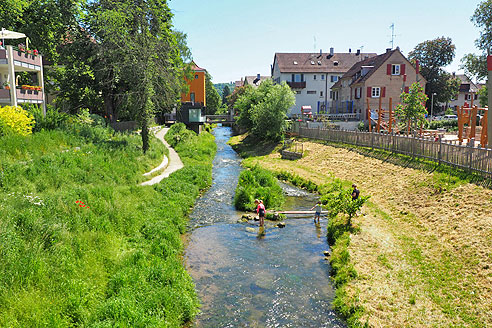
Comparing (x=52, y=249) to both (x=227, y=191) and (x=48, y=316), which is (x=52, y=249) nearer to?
(x=48, y=316)

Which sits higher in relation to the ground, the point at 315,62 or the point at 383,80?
the point at 315,62

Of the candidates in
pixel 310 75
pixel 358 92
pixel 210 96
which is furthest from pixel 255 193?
pixel 210 96

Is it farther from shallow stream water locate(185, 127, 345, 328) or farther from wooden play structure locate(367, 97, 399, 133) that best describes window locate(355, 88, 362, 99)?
shallow stream water locate(185, 127, 345, 328)

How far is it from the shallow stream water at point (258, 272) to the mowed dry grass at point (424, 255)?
145cm


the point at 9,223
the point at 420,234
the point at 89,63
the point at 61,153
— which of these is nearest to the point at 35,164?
the point at 61,153

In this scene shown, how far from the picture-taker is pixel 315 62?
237 ft

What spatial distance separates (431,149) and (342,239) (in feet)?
33.3

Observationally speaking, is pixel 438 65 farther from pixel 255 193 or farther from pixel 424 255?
pixel 424 255

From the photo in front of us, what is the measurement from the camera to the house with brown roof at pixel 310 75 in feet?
228

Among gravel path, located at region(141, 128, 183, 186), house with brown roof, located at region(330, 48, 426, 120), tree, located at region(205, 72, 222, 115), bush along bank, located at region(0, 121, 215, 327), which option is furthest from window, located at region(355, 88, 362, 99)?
tree, located at region(205, 72, 222, 115)

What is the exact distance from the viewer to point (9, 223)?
999cm

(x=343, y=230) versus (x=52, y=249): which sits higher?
A: (x=52, y=249)

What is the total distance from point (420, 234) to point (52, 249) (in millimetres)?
13382

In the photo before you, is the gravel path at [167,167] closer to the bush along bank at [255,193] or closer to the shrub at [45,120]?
the bush along bank at [255,193]
